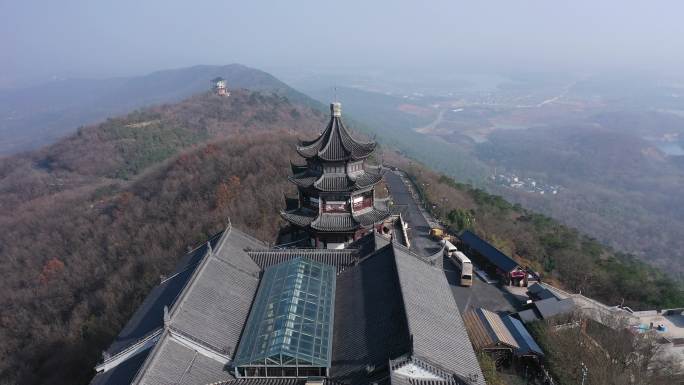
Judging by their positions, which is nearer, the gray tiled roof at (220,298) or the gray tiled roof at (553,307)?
the gray tiled roof at (220,298)

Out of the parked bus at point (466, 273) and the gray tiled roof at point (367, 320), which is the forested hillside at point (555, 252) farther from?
the gray tiled roof at point (367, 320)

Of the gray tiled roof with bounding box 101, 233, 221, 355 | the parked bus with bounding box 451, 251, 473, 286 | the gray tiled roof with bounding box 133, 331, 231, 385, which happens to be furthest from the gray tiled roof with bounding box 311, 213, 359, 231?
the gray tiled roof with bounding box 133, 331, 231, 385

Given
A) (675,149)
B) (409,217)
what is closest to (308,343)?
(409,217)

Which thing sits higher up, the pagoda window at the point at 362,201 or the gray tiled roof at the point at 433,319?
the pagoda window at the point at 362,201

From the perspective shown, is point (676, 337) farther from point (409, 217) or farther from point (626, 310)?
point (409, 217)

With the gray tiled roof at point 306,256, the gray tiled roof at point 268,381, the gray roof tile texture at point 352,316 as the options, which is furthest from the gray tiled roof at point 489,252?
the gray tiled roof at point 268,381

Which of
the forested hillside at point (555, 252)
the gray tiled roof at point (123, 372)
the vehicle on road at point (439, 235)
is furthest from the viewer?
the vehicle on road at point (439, 235)

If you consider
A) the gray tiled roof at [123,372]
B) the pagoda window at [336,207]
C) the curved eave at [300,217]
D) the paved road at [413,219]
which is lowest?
the paved road at [413,219]

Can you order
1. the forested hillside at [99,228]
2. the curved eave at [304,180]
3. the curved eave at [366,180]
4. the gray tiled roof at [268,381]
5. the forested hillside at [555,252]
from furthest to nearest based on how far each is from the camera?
the forested hillside at [99,228] → the forested hillside at [555,252] → the curved eave at [304,180] → the curved eave at [366,180] → the gray tiled roof at [268,381]
